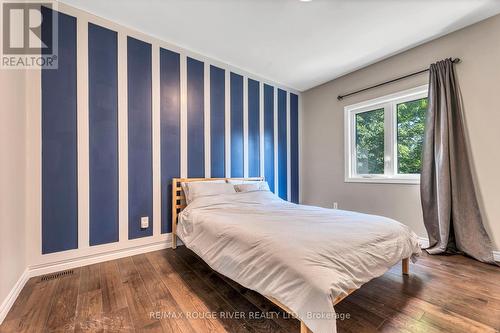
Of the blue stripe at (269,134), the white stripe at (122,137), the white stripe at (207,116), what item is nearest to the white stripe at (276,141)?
the blue stripe at (269,134)

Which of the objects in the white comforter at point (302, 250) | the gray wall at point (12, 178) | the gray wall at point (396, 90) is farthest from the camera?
the gray wall at point (396, 90)

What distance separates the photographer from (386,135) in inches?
126

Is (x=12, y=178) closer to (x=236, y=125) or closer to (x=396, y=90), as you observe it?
(x=236, y=125)

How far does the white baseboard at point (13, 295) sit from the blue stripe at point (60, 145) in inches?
9.0

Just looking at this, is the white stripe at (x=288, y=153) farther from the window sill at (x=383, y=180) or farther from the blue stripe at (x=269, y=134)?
the window sill at (x=383, y=180)

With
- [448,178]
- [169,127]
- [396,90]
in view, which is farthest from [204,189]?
[396,90]

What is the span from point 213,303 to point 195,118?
2.21 meters

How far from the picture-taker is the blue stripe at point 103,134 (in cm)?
226

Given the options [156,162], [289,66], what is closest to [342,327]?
[156,162]

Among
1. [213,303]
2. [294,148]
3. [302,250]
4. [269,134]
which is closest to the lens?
[302,250]

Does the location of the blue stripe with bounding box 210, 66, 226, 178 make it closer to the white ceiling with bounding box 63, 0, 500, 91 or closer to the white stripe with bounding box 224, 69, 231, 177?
the white stripe with bounding box 224, 69, 231, 177

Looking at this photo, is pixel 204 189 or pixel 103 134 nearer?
pixel 103 134

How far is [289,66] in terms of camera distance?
335 centimetres

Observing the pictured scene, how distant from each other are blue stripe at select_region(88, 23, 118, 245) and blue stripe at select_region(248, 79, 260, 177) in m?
1.87
